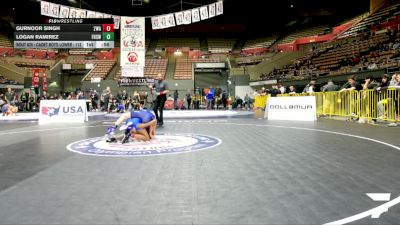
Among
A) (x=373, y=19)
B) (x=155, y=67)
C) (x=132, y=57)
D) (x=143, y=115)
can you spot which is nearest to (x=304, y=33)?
(x=373, y=19)

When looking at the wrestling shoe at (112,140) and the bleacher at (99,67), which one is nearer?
the wrestling shoe at (112,140)

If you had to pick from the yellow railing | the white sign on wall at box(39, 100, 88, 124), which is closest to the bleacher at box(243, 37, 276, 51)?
the yellow railing

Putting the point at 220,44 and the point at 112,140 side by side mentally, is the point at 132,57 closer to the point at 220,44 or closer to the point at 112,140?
the point at 112,140

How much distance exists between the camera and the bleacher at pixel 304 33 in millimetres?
33088

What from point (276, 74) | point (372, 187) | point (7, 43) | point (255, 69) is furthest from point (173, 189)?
point (7, 43)

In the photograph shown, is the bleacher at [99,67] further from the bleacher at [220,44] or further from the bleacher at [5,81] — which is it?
the bleacher at [220,44]

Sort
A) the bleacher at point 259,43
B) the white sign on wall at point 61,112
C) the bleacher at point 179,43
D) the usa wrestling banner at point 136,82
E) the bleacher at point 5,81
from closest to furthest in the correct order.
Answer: the white sign on wall at point 61,112 < the usa wrestling banner at point 136,82 < the bleacher at point 5,81 < the bleacher at point 259,43 < the bleacher at point 179,43

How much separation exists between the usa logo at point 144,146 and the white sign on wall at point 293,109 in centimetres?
610

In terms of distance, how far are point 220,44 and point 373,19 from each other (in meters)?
18.5

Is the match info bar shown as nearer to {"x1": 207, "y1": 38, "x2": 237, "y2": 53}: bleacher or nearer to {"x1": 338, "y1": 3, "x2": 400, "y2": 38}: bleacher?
{"x1": 338, "y1": 3, "x2": 400, "y2": 38}: bleacher

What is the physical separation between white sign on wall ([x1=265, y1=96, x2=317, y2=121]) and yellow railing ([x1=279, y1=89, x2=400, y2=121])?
1323 mm

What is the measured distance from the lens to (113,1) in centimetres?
3338

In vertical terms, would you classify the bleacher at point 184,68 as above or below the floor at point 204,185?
above

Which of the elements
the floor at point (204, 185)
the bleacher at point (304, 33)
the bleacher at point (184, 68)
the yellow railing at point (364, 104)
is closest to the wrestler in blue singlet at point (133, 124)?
the floor at point (204, 185)
